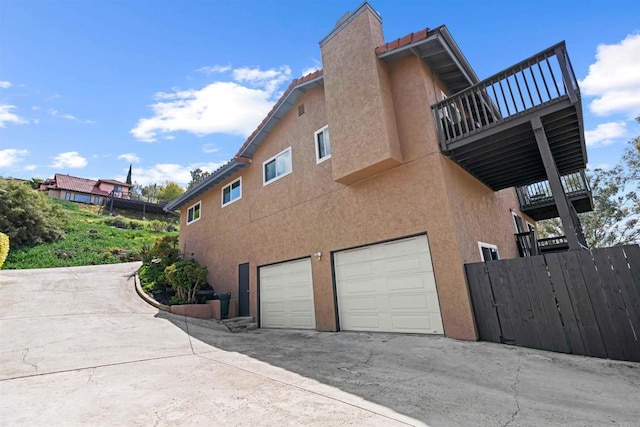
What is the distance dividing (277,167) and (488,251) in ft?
24.5

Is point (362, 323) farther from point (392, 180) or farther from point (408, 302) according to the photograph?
point (392, 180)

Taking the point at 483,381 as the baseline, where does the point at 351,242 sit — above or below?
above

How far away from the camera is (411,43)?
269 inches

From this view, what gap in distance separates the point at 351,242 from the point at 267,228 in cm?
390

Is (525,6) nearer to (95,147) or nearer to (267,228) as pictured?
(267,228)

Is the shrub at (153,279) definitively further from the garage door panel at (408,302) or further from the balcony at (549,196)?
the balcony at (549,196)

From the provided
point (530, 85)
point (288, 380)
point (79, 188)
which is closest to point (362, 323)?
point (288, 380)

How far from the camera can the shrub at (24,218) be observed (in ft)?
53.7

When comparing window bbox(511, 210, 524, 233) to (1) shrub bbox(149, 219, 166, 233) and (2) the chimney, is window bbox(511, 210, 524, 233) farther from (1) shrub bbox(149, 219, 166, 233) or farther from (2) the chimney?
(1) shrub bbox(149, 219, 166, 233)

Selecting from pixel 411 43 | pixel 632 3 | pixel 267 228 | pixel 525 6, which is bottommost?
pixel 267 228

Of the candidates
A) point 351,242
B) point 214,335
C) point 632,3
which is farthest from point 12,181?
point 632,3

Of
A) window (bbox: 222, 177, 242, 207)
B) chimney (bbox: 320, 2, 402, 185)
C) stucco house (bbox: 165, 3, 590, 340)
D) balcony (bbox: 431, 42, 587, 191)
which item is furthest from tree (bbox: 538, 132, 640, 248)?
window (bbox: 222, 177, 242, 207)

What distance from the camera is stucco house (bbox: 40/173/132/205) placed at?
3544cm

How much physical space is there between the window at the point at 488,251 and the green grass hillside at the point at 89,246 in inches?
754
